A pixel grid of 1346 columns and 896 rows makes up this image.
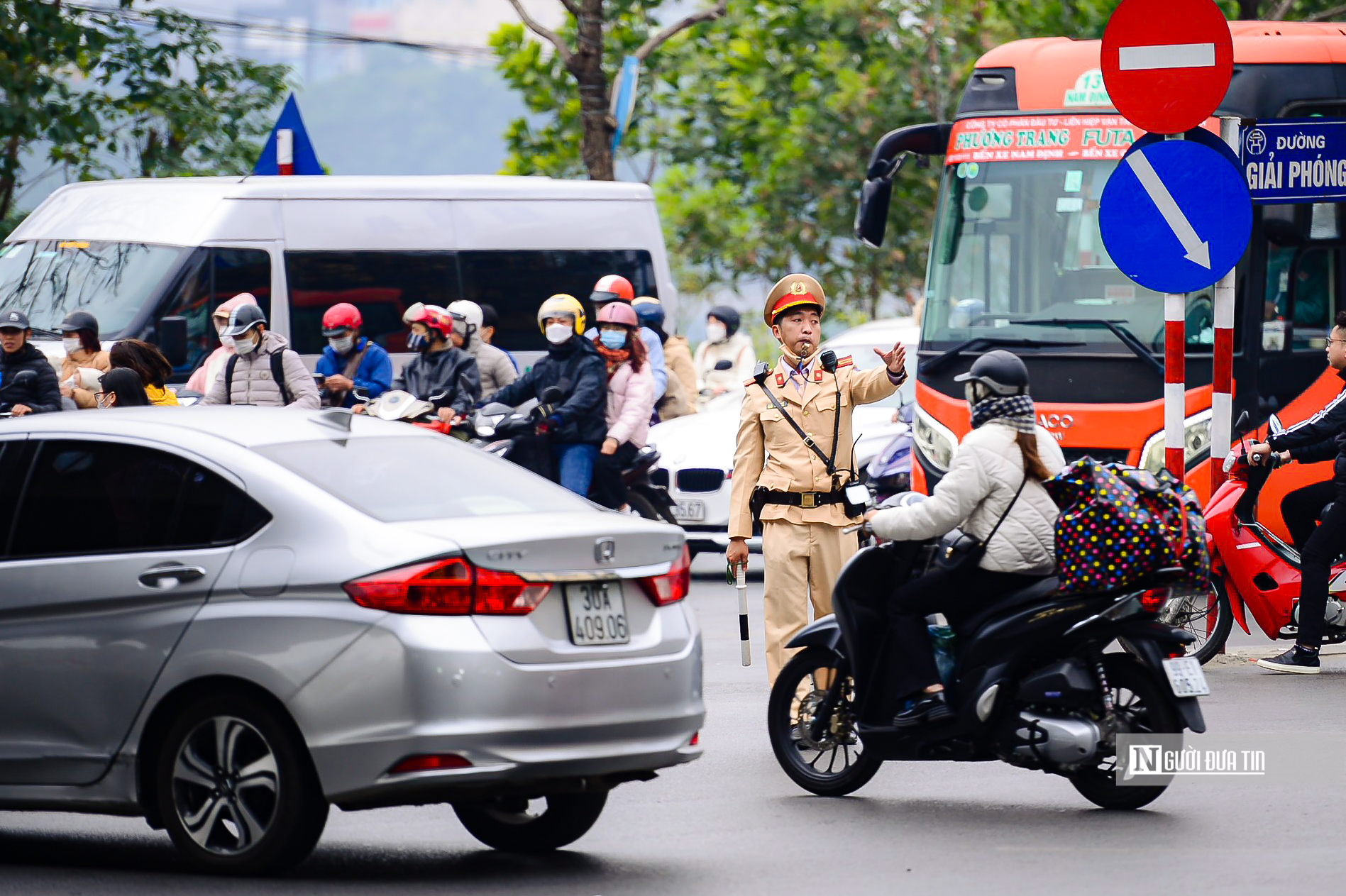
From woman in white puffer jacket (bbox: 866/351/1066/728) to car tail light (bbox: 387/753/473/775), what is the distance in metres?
1.99

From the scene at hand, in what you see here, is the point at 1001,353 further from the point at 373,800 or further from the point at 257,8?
the point at 257,8

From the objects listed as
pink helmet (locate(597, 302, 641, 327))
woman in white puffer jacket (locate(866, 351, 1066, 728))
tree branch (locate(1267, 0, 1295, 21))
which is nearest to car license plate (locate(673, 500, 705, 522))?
pink helmet (locate(597, 302, 641, 327))

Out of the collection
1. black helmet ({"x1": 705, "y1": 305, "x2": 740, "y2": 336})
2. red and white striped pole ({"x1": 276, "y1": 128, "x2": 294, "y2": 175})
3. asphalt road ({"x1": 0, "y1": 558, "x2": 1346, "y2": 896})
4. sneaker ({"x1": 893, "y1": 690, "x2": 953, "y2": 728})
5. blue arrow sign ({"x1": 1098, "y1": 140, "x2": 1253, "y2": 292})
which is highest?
red and white striped pole ({"x1": 276, "y1": 128, "x2": 294, "y2": 175})

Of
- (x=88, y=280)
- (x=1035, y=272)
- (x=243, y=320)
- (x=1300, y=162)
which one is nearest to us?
(x=1300, y=162)

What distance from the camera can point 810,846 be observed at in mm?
6809

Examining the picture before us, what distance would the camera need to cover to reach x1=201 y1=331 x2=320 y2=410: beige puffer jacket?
13203 mm

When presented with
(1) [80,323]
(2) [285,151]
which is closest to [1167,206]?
(1) [80,323]

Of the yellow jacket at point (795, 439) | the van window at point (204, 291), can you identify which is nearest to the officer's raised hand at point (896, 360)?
the yellow jacket at point (795, 439)

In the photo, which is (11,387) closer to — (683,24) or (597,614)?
(597,614)

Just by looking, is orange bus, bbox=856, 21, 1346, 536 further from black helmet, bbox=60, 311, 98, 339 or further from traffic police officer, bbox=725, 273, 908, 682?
black helmet, bbox=60, 311, 98, 339

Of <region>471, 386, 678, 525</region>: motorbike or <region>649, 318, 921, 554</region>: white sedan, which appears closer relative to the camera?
<region>471, 386, 678, 525</region>: motorbike

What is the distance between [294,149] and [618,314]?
4.90m

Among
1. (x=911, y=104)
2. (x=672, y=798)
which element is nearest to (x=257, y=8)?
(x=911, y=104)

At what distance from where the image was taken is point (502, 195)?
679 inches
